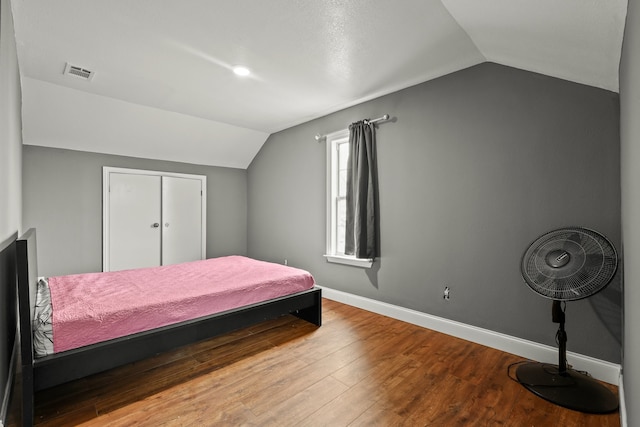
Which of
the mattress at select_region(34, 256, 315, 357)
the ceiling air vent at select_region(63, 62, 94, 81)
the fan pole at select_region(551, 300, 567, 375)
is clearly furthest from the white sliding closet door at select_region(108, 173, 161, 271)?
the fan pole at select_region(551, 300, 567, 375)

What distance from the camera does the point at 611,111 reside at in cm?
204

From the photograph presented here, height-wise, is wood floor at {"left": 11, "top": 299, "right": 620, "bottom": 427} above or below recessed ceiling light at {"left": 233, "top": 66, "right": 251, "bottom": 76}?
below

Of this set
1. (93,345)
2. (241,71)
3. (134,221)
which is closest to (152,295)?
(93,345)

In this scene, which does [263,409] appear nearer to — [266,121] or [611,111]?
[611,111]

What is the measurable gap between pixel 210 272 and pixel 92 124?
8.00 ft

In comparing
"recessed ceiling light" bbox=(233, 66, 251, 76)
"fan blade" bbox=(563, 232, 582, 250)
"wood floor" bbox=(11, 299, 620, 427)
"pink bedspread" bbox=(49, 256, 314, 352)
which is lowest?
"wood floor" bbox=(11, 299, 620, 427)

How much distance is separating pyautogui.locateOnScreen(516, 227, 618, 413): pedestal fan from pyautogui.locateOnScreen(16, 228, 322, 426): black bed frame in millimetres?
2009

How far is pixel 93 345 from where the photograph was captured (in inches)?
72.0

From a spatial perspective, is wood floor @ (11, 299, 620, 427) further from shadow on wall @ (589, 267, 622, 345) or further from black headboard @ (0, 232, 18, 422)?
shadow on wall @ (589, 267, 622, 345)

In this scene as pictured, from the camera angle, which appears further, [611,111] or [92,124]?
[92,124]

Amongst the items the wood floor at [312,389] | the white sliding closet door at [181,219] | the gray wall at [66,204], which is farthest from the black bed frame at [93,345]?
the white sliding closet door at [181,219]

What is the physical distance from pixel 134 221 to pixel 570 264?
4970 millimetres

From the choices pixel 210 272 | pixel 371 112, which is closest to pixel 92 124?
pixel 210 272

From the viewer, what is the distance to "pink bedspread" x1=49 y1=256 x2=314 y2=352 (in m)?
1.84
